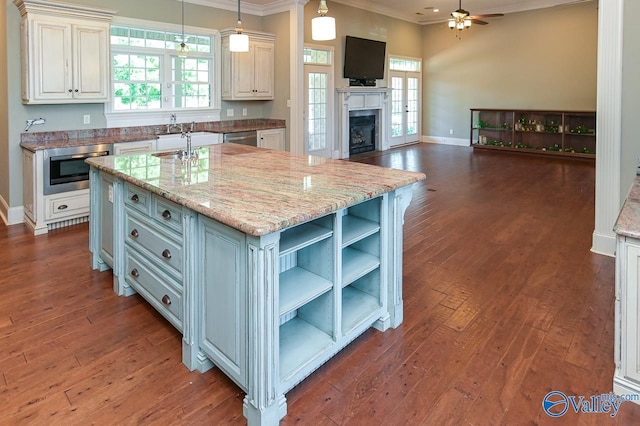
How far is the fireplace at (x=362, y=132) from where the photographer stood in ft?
32.7

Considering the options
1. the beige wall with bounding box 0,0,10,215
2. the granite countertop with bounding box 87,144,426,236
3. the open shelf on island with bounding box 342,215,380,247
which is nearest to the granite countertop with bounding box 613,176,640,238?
the granite countertop with bounding box 87,144,426,236

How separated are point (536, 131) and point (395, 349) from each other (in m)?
9.22

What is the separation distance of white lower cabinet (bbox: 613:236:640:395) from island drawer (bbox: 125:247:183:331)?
7.12 ft

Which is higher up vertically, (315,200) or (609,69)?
(609,69)

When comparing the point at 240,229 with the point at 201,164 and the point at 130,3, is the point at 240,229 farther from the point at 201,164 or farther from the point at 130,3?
the point at 130,3

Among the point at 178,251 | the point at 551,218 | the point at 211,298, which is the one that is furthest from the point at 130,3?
the point at 551,218

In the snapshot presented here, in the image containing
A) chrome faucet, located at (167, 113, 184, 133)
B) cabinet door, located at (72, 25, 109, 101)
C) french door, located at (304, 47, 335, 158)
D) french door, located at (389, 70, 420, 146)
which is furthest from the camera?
french door, located at (389, 70, 420, 146)

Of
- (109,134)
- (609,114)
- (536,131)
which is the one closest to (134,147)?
(109,134)

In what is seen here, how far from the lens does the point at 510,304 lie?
9.97 feet

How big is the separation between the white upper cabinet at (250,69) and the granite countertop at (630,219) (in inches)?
227

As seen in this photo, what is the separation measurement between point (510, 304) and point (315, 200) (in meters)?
1.81

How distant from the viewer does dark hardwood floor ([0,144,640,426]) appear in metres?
1.99

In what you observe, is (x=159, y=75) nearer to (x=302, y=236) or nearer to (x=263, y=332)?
(x=302, y=236)

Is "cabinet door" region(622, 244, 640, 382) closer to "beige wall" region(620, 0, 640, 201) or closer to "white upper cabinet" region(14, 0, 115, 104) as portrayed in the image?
"beige wall" region(620, 0, 640, 201)
